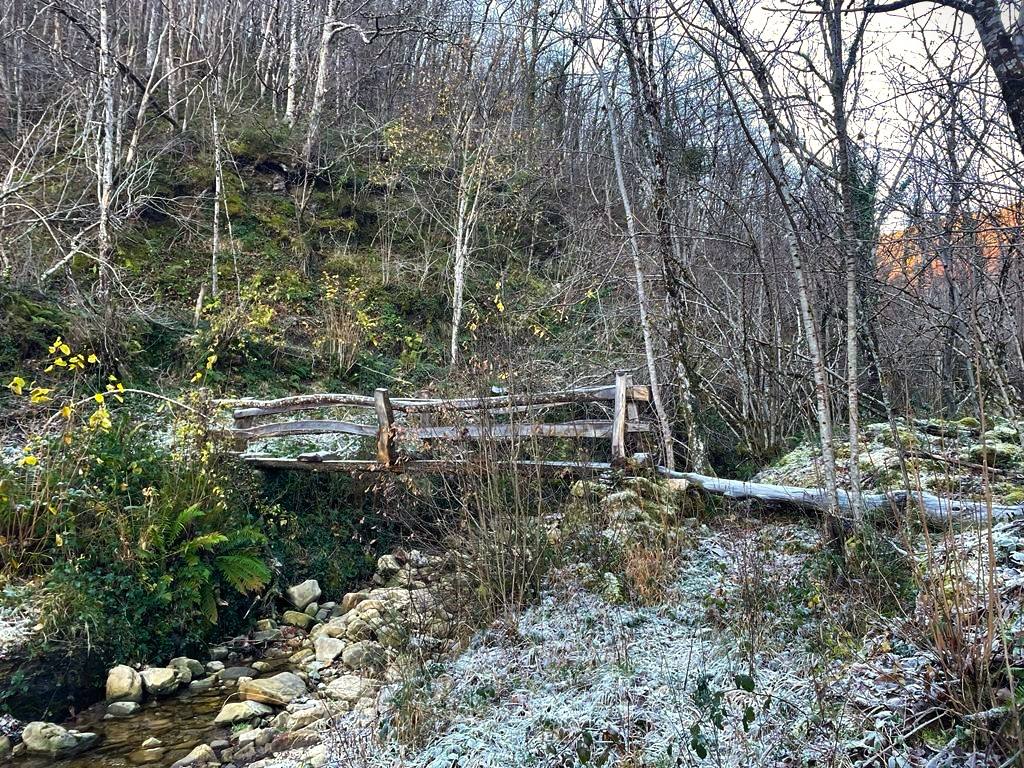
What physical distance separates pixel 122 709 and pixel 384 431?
3.26m

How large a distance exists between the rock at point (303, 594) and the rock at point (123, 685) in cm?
171

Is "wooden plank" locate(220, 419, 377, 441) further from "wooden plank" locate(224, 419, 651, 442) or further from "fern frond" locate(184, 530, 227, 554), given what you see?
"fern frond" locate(184, 530, 227, 554)

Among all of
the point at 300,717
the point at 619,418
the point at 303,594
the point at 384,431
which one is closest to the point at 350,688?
the point at 300,717

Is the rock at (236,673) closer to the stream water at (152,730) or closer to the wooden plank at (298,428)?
the stream water at (152,730)

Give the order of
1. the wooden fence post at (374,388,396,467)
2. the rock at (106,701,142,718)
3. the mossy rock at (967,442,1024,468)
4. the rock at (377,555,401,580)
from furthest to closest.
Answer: the rock at (377,555,401,580)
the wooden fence post at (374,388,396,467)
the mossy rock at (967,442,1024,468)
the rock at (106,701,142,718)

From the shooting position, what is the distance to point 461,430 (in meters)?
4.88

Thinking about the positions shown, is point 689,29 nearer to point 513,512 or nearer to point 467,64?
point 513,512

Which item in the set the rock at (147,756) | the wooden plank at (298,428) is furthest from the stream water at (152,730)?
the wooden plank at (298,428)

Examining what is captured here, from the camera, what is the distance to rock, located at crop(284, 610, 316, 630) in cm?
600

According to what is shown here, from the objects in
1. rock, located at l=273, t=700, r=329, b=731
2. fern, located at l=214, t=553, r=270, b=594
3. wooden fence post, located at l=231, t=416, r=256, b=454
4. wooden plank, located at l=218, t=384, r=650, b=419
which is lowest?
rock, located at l=273, t=700, r=329, b=731

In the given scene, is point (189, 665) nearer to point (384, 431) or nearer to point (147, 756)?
point (147, 756)

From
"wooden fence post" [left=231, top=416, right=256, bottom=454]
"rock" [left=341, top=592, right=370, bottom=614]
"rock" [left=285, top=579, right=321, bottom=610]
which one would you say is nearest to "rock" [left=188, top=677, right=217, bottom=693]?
"rock" [left=285, top=579, right=321, bottom=610]

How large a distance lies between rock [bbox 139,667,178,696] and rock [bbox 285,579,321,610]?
151 cm

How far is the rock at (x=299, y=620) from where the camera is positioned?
5996 millimetres
